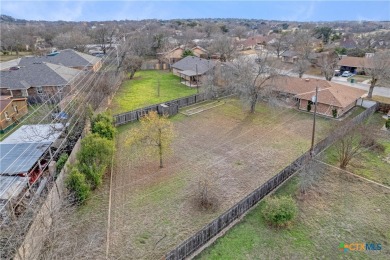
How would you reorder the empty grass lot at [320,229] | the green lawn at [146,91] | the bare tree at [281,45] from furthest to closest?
1. the bare tree at [281,45]
2. the green lawn at [146,91]
3. the empty grass lot at [320,229]

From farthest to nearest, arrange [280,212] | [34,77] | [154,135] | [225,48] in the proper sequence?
[225,48]
[34,77]
[154,135]
[280,212]

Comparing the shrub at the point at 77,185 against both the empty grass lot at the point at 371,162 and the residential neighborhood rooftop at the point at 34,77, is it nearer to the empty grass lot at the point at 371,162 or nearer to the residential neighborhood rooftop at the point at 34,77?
the empty grass lot at the point at 371,162

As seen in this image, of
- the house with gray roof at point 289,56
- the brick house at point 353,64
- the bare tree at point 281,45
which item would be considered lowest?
the brick house at point 353,64

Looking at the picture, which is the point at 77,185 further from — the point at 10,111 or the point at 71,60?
the point at 71,60

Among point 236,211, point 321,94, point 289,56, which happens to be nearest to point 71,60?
point 321,94

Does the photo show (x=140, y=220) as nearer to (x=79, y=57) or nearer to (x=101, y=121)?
(x=101, y=121)

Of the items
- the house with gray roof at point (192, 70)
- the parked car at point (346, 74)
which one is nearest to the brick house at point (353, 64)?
the parked car at point (346, 74)

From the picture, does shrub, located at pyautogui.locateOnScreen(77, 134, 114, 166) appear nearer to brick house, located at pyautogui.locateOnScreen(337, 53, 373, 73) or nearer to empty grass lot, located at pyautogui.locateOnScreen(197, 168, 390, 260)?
empty grass lot, located at pyautogui.locateOnScreen(197, 168, 390, 260)
